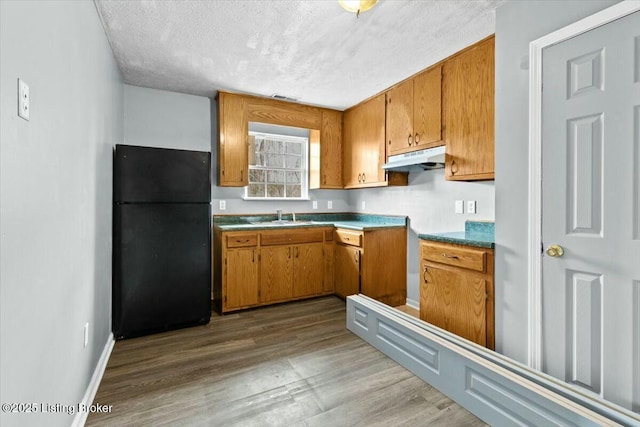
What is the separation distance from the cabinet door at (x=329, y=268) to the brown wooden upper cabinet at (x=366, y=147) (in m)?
0.90

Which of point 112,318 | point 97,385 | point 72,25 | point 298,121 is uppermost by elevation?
point 298,121

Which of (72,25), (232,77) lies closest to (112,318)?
(72,25)

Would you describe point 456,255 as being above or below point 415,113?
below

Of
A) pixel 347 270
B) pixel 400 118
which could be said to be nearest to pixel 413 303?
pixel 347 270

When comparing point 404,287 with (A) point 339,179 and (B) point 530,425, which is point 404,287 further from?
(B) point 530,425

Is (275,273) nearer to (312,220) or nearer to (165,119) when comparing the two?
(312,220)

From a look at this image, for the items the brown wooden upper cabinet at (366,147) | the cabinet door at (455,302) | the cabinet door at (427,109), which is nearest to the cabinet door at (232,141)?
the brown wooden upper cabinet at (366,147)

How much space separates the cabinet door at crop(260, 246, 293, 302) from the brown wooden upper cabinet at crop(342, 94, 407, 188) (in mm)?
1304

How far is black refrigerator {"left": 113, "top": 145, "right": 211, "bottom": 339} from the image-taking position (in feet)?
8.25

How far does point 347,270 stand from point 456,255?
1.50 m

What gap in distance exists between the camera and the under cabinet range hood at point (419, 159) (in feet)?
8.59

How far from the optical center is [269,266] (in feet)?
11.0

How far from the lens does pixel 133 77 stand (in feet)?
9.92

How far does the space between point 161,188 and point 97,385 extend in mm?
1530
